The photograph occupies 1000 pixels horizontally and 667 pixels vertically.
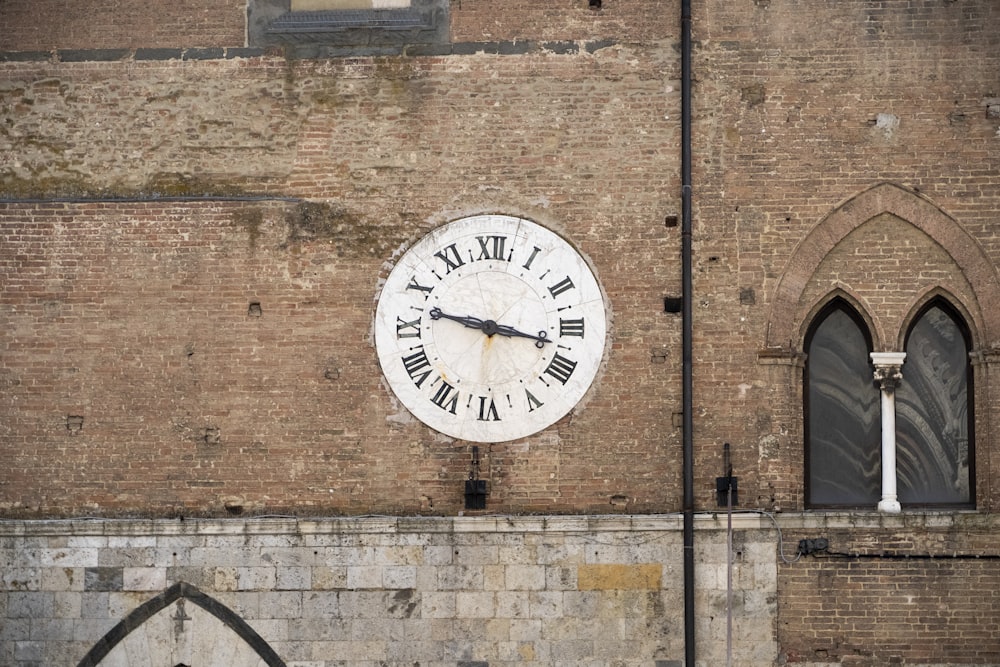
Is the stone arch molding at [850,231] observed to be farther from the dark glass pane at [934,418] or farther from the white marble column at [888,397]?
the white marble column at [888,397]

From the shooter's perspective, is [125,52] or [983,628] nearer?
[983,628]

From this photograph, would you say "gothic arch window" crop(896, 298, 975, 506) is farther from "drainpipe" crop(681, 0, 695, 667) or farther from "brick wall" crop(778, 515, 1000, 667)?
"drainpipe" crop(681, 0, 695, 667)

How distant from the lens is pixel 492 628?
17344mm

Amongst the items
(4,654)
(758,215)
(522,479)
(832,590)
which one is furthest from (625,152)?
(4,654)

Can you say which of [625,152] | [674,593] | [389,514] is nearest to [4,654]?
[389,514]

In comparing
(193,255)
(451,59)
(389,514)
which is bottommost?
(389,514)

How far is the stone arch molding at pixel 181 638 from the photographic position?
688 inches

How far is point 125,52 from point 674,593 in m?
7.29

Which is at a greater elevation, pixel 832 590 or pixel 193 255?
pixel 193 255

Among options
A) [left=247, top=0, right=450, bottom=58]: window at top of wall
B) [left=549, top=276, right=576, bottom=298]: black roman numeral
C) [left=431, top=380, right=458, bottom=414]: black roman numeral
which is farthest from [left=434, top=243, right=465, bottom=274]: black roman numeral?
[left=247, top=0, right=450, bottom=58]: window at top of wall

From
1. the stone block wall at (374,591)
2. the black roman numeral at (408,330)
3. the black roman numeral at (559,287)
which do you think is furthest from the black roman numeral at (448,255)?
the stone block wall at (374,591)

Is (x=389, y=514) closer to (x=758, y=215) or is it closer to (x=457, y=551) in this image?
(x=457, y=551)

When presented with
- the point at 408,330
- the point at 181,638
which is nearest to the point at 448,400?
the point at 408,330

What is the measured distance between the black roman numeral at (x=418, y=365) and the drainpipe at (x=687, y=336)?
237 centimetres
